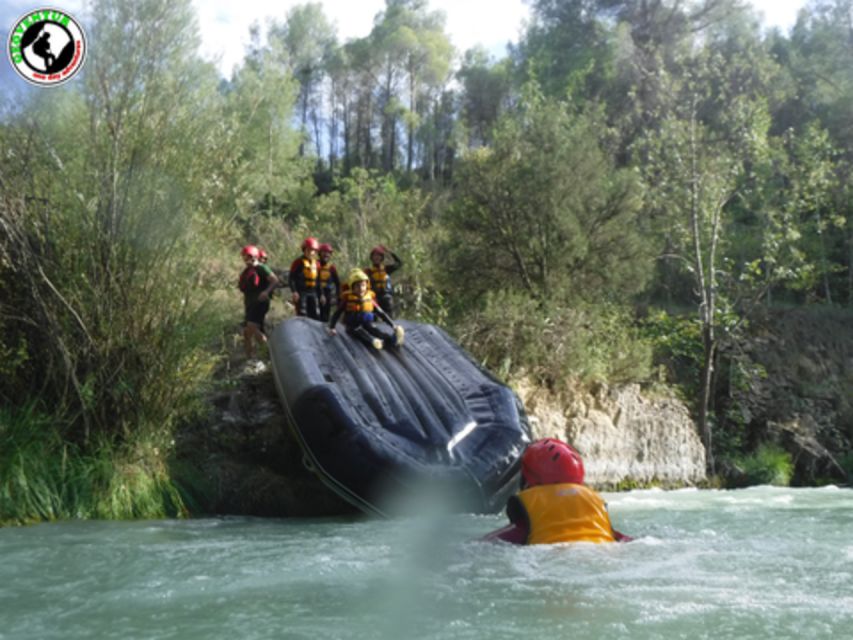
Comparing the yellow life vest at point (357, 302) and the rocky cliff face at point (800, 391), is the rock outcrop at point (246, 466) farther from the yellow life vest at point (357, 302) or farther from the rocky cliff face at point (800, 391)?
the rocky cliff face at point (800, 391)

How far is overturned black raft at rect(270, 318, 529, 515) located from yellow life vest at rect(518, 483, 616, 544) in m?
2.09

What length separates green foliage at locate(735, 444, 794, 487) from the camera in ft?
36.8

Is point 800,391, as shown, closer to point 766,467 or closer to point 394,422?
point 766,467

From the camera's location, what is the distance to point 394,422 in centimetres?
715

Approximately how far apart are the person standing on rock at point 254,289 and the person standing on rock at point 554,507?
5129 millimetres

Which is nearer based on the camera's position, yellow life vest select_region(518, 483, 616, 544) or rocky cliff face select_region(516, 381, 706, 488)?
yellow life vest select_region(518, 483, 616, 544)

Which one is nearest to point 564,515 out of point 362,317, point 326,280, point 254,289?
point 362,317

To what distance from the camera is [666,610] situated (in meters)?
3.40

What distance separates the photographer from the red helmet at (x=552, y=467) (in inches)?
182

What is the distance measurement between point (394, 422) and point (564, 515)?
2.87 meters

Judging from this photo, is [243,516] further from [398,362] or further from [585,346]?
[585,346]

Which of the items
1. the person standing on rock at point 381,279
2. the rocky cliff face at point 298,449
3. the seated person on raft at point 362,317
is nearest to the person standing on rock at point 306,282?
the person standing on rock at point 381,279

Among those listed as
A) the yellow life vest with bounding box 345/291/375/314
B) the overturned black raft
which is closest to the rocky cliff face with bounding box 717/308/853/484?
the overturned black raft

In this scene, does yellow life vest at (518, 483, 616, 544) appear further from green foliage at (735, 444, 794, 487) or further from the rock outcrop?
Result: green foliage at (735, 444, 794, 487)
